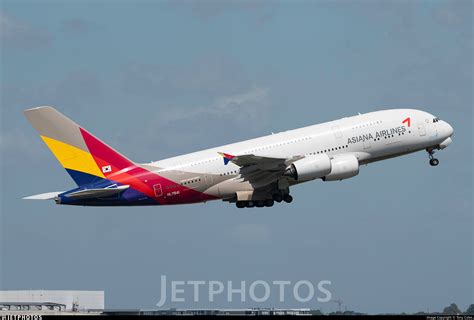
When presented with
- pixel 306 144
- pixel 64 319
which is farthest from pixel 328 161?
pixel 64 319

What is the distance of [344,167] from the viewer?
2972 inches

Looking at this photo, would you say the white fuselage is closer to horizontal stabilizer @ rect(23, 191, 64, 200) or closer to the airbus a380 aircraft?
the airbus a380 aircraft

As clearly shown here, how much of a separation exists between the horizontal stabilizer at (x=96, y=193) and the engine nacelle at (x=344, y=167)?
15.2 m

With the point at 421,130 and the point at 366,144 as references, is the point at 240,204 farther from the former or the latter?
the point at 421,130

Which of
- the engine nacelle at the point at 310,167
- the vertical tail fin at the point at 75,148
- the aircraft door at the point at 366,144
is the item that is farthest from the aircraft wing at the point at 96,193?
the aircraft door at the point at 366,144

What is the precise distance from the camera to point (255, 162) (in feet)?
244

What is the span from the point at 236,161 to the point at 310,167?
18.3 feet

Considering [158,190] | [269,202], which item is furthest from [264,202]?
[158,190]

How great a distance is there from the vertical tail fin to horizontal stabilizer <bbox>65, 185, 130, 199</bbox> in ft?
5.32

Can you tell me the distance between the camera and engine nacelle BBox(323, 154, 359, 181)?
75500mm

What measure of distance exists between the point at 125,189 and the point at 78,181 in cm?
400

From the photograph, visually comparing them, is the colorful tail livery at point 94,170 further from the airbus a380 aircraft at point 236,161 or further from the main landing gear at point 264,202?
the main landing gear at point 264,202

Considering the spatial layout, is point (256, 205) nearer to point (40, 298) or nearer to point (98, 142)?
point (98, 142)

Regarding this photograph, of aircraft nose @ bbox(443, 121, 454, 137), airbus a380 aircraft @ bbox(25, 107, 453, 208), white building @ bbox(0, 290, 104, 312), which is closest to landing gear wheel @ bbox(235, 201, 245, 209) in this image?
airbus a380 aircraft @ bbox(25, 107, 453, 208)
